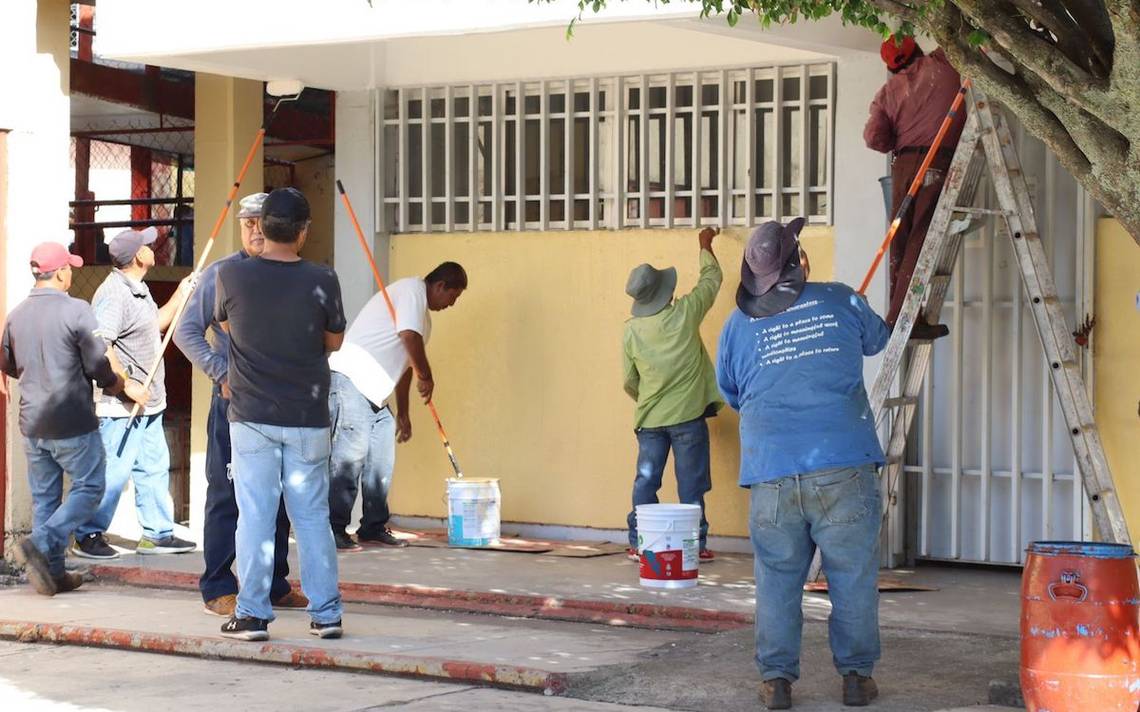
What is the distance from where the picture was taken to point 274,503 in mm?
7551

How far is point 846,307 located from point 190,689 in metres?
3.14

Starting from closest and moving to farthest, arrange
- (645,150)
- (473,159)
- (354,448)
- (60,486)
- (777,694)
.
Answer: (777,694) → (60,486) → (354,448) → (645,150) → (473,159)

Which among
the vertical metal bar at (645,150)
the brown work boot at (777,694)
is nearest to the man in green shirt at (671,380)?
the vertical metal bar at (645,150)

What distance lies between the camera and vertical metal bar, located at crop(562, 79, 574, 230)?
11172mm

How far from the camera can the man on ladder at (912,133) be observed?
29.1 ft

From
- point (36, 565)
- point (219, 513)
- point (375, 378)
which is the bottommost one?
point (36, 565)

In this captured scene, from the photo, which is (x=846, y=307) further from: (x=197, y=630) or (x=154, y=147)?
(x=154, y=147)

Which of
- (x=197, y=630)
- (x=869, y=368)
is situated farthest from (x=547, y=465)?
(x=197, y=630)

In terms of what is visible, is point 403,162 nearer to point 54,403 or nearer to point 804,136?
point 804,136

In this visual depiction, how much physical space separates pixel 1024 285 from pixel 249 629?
4.30m

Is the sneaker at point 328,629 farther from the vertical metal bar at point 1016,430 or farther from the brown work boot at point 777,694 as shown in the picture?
the vertical metal bar at point 1016,430

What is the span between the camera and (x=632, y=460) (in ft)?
36.0

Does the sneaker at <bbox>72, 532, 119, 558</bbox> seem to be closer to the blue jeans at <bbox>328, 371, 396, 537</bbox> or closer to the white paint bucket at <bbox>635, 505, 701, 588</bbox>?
the blue jeans at <bbox>328, 371, 396, 537</bbox>

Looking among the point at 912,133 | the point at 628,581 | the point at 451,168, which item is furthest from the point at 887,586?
the point at 451,168
